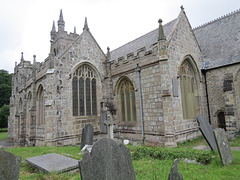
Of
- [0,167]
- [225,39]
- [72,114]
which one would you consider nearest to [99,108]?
[72,114]

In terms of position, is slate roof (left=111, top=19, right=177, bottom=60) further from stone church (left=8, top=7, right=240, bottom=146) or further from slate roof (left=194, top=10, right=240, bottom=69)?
slate roof (left=194, top=10, right=240, bottom=69)

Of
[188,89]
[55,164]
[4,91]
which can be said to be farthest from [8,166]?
[4,91]

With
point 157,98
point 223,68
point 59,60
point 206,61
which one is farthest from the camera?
point 206,61

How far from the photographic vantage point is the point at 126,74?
12953 mm

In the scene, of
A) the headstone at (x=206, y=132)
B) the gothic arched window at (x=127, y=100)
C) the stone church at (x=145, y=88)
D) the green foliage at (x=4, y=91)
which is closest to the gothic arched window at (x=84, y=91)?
the stone church at (x=145, y=88)

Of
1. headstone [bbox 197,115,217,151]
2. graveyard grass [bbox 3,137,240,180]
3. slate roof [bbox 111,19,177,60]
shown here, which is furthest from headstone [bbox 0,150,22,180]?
slate roof [bbox 111,19,177,60]

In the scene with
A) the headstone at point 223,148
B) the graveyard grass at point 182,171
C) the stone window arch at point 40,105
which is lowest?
the graveyard grass at point 182,171

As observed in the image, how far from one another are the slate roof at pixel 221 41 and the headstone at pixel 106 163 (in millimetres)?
12462

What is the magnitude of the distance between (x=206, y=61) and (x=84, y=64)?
1014 cm

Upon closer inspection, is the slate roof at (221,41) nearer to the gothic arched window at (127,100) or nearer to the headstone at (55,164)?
the gothic arched window at (127,100)

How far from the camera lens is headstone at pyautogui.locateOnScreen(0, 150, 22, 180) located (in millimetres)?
3348

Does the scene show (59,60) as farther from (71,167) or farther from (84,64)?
(71,167)

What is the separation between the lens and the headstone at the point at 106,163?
3064 mm

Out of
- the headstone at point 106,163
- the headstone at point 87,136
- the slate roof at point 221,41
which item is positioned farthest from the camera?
the slate roof at point 221,41
